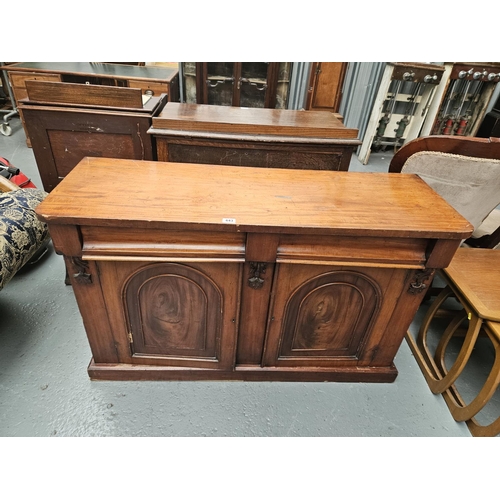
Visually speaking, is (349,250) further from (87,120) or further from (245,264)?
(87,120)

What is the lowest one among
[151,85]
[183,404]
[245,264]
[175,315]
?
[183,404]

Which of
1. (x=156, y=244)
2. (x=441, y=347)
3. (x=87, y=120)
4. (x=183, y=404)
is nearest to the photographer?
(x=156, y=244)

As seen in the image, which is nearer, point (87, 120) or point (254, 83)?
point (87, 120)

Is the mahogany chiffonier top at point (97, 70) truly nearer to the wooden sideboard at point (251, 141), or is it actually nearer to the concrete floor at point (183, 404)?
the wooden sideboard at point (251, 141)

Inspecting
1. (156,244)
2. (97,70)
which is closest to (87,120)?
(156,244)

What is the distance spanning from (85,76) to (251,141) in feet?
8.67

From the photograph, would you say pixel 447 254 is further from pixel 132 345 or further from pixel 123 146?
pixel 123 146

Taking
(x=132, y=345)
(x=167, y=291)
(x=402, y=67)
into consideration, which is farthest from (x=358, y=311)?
(x=402, y=67)

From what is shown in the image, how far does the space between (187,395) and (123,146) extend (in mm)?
1323

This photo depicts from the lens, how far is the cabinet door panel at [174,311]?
117cm

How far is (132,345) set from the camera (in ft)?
4.52

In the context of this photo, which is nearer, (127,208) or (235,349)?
(127,208)

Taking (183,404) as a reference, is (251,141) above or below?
above

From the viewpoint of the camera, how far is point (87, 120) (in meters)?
1.73
